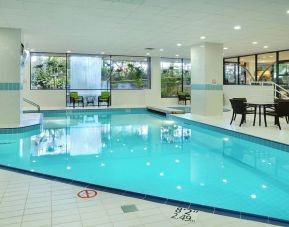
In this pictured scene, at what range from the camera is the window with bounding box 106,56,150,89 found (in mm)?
15805

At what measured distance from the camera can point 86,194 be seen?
10.4 feet

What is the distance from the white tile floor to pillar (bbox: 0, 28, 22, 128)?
17.8 feet

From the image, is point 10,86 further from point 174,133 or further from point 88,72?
point 88,72

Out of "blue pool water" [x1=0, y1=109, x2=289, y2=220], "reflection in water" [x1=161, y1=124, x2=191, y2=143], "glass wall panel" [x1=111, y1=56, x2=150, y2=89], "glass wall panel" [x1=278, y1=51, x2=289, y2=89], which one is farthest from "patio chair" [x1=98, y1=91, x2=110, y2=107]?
"glass wall panel" [x1=278, y1=51, x2=289, y2=89]

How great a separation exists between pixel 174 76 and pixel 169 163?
41.0ft

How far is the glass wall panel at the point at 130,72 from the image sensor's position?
1580cm

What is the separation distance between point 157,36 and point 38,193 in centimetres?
729

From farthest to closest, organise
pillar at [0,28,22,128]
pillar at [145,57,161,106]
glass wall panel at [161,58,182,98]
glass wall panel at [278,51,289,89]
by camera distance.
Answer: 1. glass wall panel at [161,58,182,98]
2. pillar at [145,57,161,106]
3. glass wall panel at [278,51,289,89]
4. pillar at [0,28,22,128]

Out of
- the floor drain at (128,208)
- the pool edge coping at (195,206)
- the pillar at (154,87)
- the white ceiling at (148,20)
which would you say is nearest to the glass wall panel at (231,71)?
the pillar at (154,87)

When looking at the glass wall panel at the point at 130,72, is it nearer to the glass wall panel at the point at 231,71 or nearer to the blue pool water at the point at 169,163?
the glass wall panel at the point at 231,71

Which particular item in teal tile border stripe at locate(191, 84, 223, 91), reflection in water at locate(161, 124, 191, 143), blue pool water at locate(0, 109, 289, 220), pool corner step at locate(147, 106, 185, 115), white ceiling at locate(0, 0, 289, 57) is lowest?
blue pool water at locate(0, 109, 289, 220)

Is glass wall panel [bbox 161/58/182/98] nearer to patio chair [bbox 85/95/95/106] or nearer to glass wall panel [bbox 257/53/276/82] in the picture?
patio chair [bbox 85/95/95/106]

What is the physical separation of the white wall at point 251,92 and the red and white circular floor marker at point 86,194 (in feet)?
29.2

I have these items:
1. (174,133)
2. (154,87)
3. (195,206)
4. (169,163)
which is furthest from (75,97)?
(195,206)
